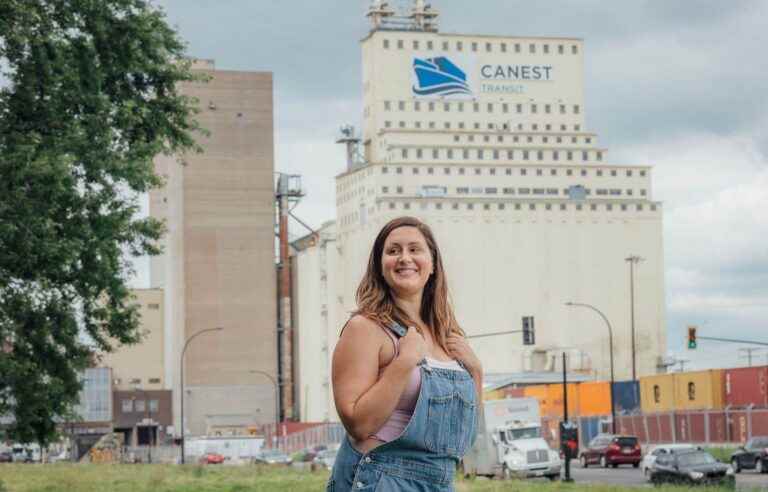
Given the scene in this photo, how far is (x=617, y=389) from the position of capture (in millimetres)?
89750

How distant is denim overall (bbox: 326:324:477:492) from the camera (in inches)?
190

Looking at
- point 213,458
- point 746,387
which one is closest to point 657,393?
point 746,387

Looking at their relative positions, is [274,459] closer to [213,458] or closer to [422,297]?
[213,458]

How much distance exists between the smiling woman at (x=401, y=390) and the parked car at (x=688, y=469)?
36054 millimetres

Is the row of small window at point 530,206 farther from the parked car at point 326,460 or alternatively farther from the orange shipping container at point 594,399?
the parked car at point 326,460

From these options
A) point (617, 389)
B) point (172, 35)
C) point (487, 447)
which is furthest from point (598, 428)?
point (172, 35)

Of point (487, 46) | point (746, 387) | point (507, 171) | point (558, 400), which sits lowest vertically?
point (558, 400)

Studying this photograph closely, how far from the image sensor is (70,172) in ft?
88.8

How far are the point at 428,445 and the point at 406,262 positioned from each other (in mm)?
611

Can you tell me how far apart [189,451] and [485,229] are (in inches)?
2390

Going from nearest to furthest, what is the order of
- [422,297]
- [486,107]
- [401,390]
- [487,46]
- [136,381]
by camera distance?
[401,390]
[422,297]
[486,107]
[487,46]
[136,381]

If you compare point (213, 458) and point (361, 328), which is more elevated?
point (361, 328)

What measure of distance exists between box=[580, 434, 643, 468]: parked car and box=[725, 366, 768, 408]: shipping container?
304 inches

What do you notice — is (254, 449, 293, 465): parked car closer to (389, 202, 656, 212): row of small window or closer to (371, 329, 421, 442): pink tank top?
(371, 329, 421, 442): pink tank top
